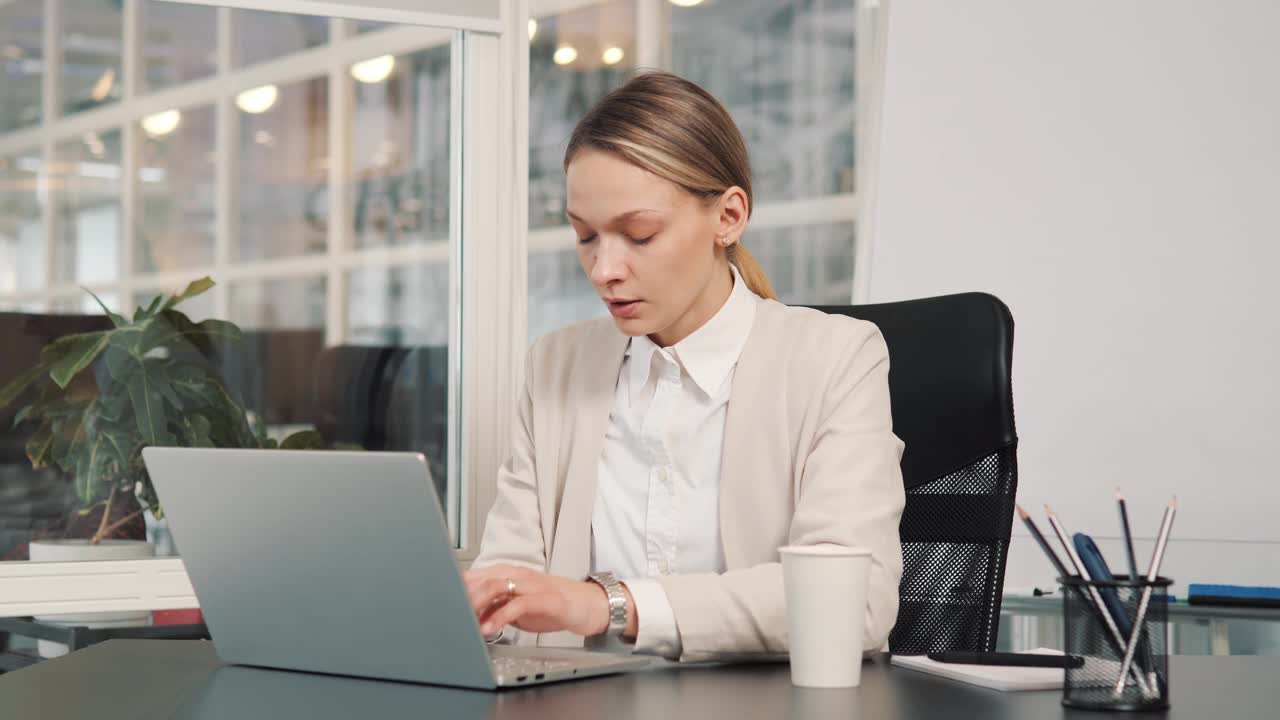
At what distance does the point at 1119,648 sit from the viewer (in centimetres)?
94

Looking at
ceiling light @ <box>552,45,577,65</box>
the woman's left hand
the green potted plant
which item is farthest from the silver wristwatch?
ceiling light @ <box>552,45,577,65</box>

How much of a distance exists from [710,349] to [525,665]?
0.59 m

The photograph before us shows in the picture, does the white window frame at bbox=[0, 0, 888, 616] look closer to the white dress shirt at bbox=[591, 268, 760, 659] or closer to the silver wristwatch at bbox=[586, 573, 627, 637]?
the white dress shirt at bbox=[591, 268, 760, 659]

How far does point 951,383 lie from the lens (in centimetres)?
166

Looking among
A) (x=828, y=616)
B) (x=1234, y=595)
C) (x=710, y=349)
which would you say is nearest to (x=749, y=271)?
(x=710, y=349)

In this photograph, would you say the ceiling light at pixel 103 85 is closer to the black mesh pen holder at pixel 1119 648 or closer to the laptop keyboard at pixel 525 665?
the laptop keyboard at pixel 525 665

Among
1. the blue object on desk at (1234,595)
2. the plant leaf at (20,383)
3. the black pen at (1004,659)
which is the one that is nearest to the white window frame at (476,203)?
the plant leaf at (20,383)

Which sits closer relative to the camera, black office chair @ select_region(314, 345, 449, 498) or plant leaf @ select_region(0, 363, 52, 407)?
plant leaf @ select_region(0, 363, 52, 407)

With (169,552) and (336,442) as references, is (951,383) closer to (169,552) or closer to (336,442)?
(336,442)

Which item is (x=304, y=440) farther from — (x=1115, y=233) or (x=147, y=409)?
(x=1115, y=233)

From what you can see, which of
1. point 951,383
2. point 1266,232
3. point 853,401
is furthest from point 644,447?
point 1266,232

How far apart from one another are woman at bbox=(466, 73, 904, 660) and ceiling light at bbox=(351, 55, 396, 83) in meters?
1.17

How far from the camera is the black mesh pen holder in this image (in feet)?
3.07

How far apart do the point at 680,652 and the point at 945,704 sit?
303 mm
